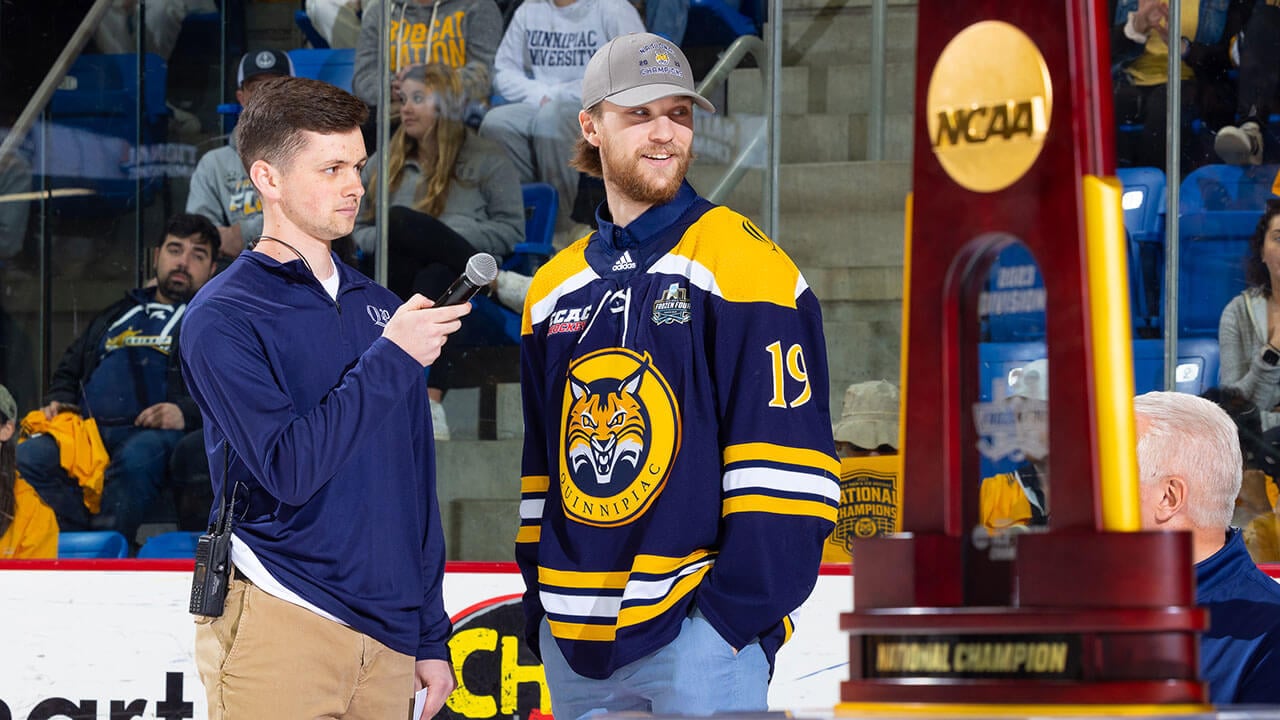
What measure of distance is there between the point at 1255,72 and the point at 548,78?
1.71 metres

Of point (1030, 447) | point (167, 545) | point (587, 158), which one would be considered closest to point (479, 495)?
point (167, 545)

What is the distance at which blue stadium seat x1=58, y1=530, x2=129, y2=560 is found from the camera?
349 centimetres

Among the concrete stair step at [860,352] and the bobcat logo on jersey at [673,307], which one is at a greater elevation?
the bobcat logo on jersey at [673,307]

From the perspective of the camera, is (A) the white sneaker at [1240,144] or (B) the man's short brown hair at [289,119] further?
(A) the white sneaker at [1240,144]

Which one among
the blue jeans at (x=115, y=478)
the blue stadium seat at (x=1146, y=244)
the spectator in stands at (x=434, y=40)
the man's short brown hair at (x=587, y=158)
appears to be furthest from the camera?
the spectator in stands at (x=434, y=40)

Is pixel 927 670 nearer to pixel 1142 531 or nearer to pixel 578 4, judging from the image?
pixel 1142 531

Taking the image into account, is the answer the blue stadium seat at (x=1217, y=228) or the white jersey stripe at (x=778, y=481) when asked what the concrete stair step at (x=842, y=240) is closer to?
the blue stadium seat at (x=1217, y=228)

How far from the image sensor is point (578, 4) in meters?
3.84

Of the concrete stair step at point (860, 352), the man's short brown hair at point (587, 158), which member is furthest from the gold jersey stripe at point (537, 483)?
the concrete stair step at point (860, 352)

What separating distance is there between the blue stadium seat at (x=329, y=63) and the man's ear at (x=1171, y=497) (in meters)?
2.78

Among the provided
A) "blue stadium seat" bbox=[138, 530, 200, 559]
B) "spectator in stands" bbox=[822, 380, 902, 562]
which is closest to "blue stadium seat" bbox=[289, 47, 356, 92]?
"blue stadium seat" bbox=[138, 530, 200, 559]

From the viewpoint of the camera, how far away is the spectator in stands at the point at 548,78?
3.74 m

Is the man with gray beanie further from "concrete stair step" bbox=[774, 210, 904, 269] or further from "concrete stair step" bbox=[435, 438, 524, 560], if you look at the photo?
"concrete stair step" bbox=[774, 210, 904, 269]

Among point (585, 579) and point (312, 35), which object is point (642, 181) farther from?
point (312, 35)
